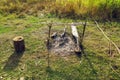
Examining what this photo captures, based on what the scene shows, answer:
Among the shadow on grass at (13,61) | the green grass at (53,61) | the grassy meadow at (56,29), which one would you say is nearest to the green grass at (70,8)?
the grassy meadow at (56,29)

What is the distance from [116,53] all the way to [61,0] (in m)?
2.65

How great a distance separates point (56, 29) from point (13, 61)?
149 centimetres

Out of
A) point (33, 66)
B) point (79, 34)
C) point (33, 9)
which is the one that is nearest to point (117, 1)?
point (79, 34)

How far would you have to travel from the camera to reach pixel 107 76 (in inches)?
156

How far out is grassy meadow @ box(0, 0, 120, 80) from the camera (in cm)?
403

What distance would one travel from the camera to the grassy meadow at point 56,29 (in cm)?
403

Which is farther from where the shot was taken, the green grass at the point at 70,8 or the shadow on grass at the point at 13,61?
the green grass at the point at 70,8

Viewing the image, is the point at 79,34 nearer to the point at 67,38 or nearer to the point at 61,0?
the point at 67,38

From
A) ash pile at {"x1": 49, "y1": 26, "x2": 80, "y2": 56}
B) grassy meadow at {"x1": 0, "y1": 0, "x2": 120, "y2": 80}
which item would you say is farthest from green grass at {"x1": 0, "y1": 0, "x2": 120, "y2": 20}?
ash pile at {"x1": 49, "y1": 26, "x2": 80, "y2": 56}

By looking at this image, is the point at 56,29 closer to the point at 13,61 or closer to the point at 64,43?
the point at 64,43

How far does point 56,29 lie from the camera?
17.7 ft

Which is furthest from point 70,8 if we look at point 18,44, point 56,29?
point 18,44

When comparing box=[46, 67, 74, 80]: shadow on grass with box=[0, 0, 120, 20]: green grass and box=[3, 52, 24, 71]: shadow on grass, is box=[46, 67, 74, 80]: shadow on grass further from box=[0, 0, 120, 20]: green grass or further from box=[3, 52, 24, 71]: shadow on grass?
box=[0, 0, 120, 20]: green grass

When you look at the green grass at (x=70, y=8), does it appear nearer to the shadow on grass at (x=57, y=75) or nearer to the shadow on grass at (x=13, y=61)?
the shadow on grass at (x=13, y=61)
